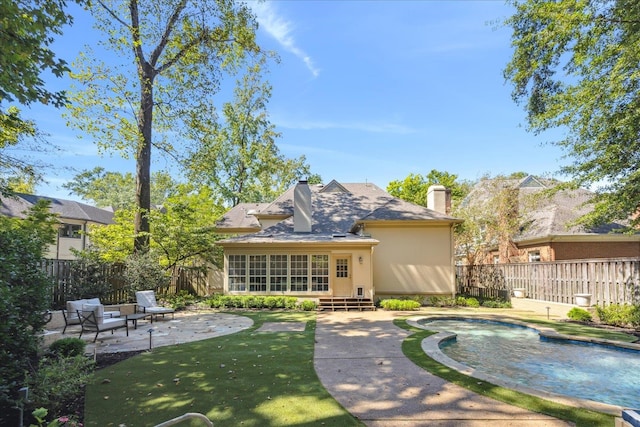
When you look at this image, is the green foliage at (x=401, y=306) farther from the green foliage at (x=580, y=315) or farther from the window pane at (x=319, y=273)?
the green foliage at (x=580, y=315)

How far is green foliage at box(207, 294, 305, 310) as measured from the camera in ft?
47.1

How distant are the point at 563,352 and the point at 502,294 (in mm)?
9305

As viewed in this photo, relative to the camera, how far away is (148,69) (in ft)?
51.0

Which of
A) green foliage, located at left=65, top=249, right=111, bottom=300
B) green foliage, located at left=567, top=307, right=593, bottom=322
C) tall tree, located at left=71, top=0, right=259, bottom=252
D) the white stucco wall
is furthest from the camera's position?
the white stucco wall

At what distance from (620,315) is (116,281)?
17.7 m

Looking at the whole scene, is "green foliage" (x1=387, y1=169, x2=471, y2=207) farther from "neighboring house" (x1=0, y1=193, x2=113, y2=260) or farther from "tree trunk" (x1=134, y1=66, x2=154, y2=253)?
"neighboring house" (x1=0, y1=193, x2=113, y2=260)

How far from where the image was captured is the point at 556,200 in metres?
20.8

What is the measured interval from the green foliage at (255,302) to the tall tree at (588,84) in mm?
11918

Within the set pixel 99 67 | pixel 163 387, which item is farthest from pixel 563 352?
pixel 99 67

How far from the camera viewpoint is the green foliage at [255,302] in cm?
1435

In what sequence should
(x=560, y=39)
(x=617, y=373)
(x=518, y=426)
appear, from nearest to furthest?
(x=518, y=426) < (x=617, y=373) < (x=560, y=39)

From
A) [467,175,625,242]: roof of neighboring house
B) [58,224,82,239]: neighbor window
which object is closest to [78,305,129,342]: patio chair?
[467,175,625,242]: roof of neighboring house

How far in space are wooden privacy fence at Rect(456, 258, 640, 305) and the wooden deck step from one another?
7.17 meters

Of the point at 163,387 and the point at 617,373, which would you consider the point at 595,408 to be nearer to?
the point at 617,373
